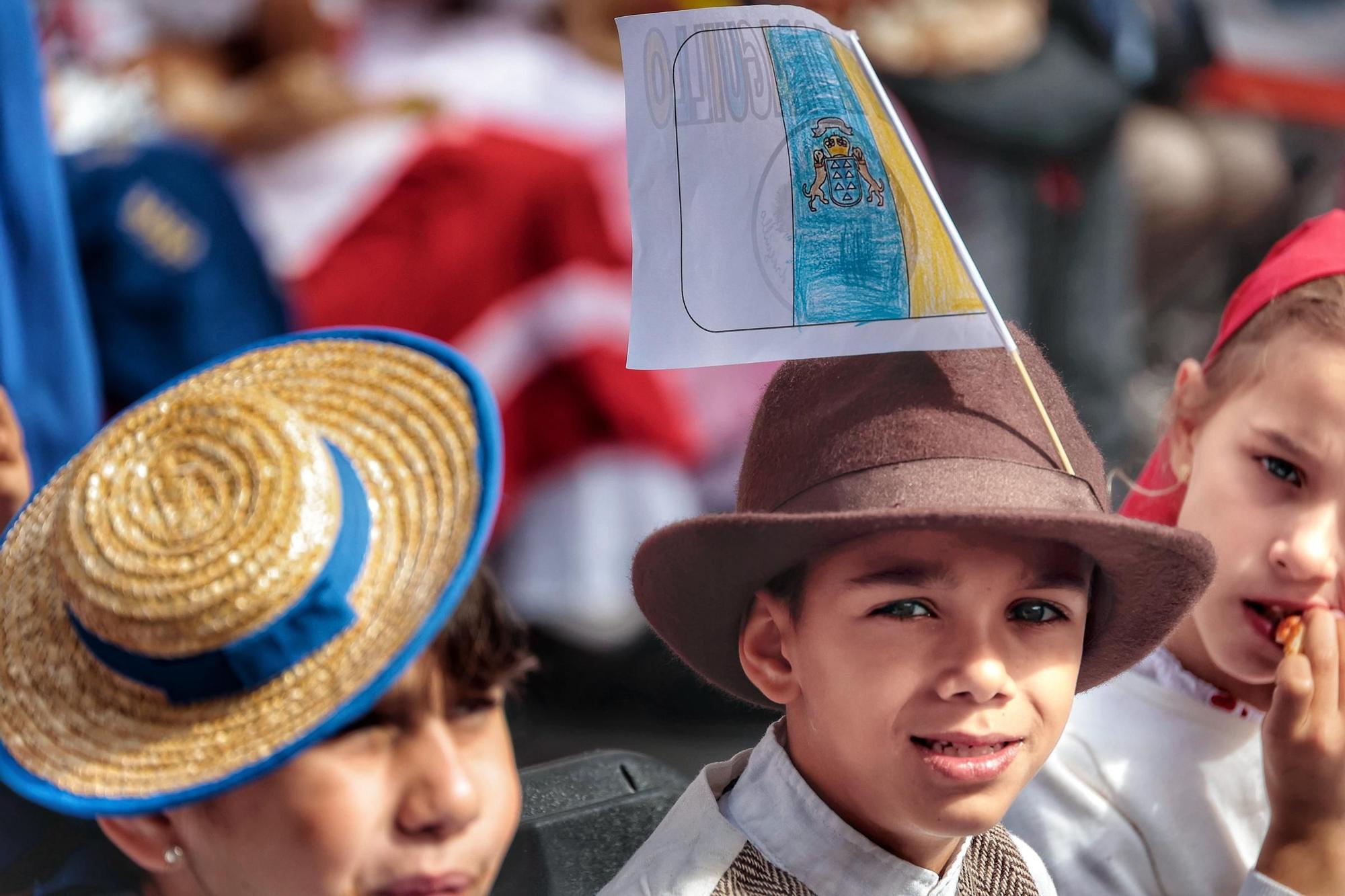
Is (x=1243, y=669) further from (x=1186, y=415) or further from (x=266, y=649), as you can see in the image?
(x=266, y=649)

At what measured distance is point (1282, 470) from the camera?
5.01 ft

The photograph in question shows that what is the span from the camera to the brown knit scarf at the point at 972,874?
1299mm

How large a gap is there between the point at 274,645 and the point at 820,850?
0.53 meters

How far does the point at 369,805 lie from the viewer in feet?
3.49

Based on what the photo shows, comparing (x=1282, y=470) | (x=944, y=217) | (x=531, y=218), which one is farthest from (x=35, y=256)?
(x=1282, y=470)

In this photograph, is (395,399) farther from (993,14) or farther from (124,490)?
(993,14)

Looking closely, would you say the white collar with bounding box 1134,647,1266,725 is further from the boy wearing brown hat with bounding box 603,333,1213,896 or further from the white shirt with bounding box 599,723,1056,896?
the white shirt with bounding box 599,723,1056,896

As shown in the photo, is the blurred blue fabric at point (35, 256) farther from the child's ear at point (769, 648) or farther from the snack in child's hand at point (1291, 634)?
the snack in child's hand at point (1291, 634)

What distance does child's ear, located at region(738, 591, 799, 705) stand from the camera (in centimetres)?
133

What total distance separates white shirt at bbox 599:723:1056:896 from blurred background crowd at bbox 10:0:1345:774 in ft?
2.90

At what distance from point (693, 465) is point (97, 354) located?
1.34 m

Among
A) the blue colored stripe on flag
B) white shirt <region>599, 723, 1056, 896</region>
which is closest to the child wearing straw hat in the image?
white shirt <region>599, 723, 1056, 896</region>

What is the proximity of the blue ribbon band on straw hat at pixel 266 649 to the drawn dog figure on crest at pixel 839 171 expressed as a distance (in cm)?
48

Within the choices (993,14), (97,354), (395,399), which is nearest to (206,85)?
(97,354)
